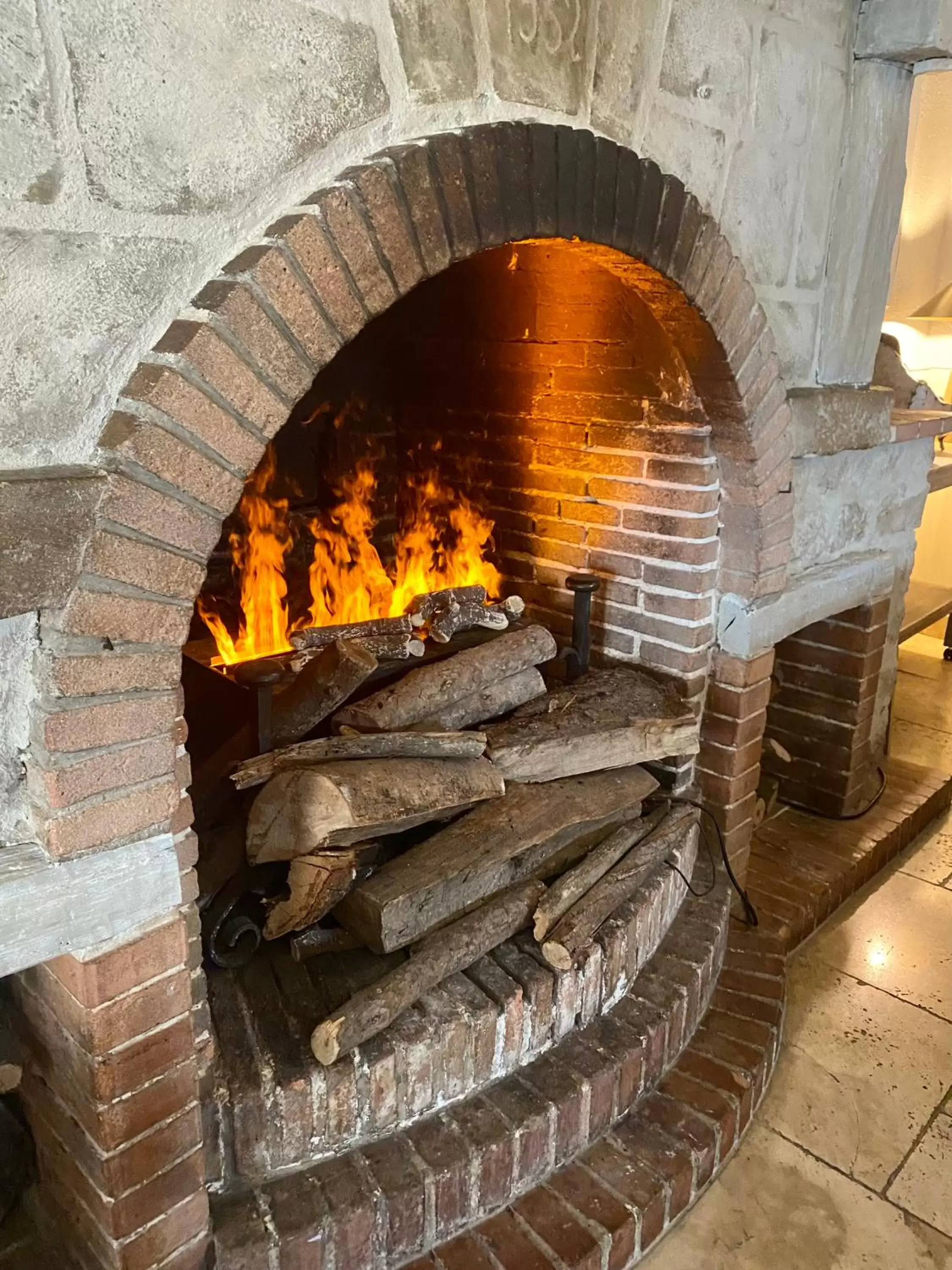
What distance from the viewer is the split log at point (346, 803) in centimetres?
186

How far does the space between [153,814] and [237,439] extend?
592 millimetres

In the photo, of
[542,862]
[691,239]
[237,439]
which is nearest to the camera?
[237,439]

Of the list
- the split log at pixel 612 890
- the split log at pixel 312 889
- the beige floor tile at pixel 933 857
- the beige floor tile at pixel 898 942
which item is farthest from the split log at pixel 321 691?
the beige floor tile at pixel 933 857

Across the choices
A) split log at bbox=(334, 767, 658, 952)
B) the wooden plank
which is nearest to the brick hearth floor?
split log at bbox=(334, 767, 658, 952)

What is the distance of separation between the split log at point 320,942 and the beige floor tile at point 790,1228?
94 cm

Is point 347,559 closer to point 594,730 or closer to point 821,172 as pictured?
point 594,730

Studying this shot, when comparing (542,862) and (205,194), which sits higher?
Answer: (205,194)

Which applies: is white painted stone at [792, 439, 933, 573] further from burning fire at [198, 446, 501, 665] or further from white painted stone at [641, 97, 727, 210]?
burning fire at [198, 446, 501, 665]

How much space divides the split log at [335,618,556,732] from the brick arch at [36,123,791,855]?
69 centimetres

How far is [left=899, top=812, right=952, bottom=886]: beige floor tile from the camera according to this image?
11.3 ft

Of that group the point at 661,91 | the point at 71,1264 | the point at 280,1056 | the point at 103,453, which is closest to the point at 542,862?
the point at 280,1056

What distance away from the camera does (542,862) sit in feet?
7.39

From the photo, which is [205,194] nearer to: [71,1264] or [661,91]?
[661,91]

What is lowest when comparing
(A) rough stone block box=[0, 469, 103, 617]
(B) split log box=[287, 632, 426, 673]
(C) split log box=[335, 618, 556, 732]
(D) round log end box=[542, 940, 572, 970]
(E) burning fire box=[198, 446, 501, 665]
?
(D) round log end box=[542, 940, 572, 970]
